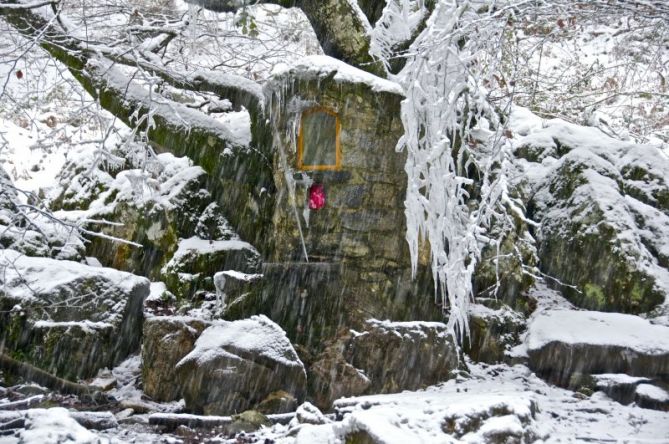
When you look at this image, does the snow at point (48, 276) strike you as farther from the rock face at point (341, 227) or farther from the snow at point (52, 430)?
the snow at point (52, 430)

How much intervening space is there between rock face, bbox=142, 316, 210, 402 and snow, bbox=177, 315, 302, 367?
19cm

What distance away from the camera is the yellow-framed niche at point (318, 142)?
8070 millimetres

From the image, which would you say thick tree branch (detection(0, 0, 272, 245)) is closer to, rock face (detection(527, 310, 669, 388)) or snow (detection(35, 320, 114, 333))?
snow (detection(35, 320, 114, 333))

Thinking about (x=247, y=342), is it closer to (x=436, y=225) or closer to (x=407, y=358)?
(x=407, y=358)

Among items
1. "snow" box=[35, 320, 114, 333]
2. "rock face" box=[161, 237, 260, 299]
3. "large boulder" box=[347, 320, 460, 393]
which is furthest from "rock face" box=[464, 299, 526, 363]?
"snow" box=[35, 320, 114, 333]

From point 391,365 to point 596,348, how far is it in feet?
7.33

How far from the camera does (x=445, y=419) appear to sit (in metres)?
4.55

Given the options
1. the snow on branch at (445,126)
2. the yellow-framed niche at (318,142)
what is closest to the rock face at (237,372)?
the yellow-framed niche at (318,142)

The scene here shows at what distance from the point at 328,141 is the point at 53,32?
3.37 meters

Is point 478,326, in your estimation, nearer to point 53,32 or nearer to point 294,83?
point 294,83

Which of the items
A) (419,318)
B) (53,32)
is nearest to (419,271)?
(419,318)

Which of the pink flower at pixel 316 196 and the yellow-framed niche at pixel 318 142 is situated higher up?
the yellow-framed niche at pixel 318 142

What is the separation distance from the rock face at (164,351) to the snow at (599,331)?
153 inches

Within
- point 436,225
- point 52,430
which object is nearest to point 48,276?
point 52,430
